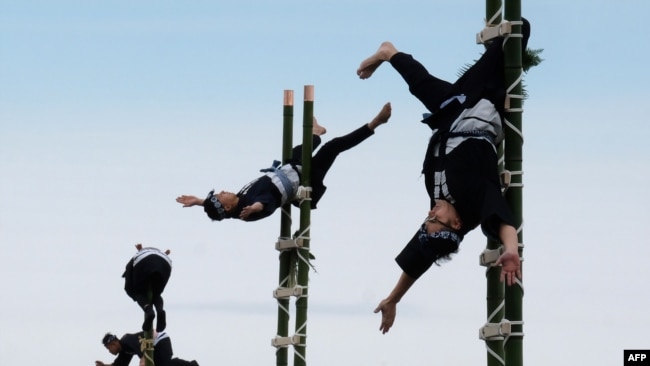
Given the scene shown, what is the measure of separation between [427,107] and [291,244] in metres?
4.39

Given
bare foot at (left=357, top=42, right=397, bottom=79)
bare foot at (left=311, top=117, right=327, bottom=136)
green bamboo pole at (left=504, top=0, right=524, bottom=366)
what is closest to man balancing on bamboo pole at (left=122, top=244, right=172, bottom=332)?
bare foot at (left=311, top=117, right=327, bottom=136)

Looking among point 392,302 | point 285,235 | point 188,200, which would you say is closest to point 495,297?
point 392,302

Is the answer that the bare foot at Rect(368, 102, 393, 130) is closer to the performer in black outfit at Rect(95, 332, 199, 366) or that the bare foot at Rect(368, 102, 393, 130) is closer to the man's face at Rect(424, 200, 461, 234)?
the performer in black outfit at Rect(95, 332, 199, 366)

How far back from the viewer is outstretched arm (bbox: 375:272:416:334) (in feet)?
22.2

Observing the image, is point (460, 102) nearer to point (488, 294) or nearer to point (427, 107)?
point (427, 107)

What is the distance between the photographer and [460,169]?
645cm

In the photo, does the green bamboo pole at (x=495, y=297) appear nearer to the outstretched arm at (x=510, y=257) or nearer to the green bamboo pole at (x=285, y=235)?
the outstretched arm at (x=510, y=257)

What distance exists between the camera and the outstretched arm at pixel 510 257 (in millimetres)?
5926

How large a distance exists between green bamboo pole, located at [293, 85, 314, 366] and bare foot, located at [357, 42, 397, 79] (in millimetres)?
3597

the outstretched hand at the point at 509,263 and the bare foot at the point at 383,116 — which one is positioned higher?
the bare foot at the point at 383,116

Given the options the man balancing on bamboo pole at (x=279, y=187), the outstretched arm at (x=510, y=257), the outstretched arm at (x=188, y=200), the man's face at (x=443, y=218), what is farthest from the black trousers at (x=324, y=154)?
the outstretched arm at (x=510, y=257)

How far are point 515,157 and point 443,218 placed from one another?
0.47m

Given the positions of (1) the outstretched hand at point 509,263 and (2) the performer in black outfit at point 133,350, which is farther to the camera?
(2) the performer in black outfit at point 133,350

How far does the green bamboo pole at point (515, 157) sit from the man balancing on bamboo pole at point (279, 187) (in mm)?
3918
